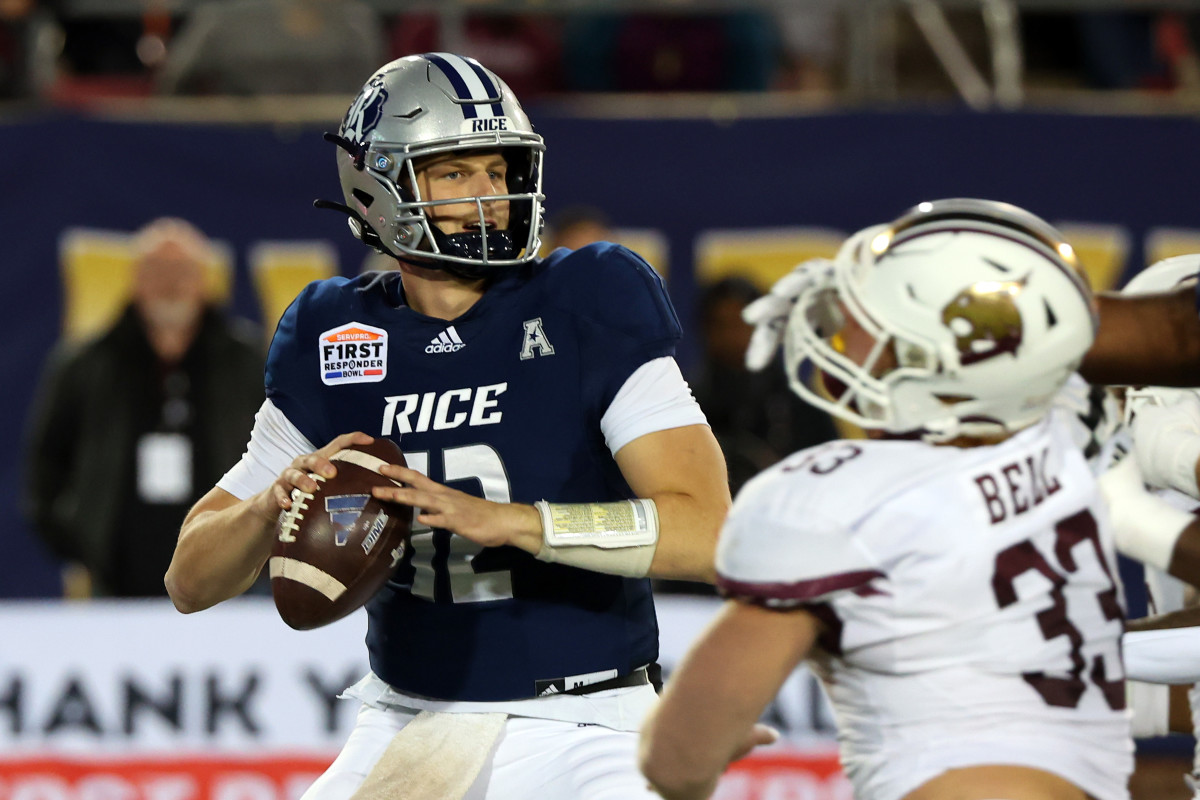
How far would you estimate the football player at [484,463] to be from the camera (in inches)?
105

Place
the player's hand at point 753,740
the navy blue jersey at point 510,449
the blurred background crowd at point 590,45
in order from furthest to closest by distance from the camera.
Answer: the blurred background crowd at point 590,45 → the navy blue jersey at point 510,449 → the player's hand at point 753,740

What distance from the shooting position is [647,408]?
9.02 ft

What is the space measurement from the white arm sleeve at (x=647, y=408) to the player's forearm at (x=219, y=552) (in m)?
0.66

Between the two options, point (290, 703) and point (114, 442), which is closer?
point (290, 703)

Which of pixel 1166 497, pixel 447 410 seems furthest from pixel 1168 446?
pixel 447 410

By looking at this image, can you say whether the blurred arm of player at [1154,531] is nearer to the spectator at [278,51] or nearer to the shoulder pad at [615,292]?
the shoulder pad at [615,292]

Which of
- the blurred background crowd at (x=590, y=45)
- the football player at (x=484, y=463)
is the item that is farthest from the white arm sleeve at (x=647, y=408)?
the blurred background crowd at (x=590, y=45)

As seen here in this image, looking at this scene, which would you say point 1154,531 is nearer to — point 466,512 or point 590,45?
point 466,512

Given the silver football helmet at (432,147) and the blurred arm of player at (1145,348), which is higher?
the silver football helmet at (432,147)

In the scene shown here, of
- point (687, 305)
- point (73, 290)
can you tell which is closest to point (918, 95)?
point (687, 305)

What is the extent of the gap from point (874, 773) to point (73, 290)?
5046 mm

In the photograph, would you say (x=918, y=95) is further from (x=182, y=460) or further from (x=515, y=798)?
(x=515, y=798)

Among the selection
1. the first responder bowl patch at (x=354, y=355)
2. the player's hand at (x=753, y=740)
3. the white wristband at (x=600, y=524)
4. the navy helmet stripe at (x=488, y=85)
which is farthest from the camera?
the navy helmet stripe at (x=488, y=85)

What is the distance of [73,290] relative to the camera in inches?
250
